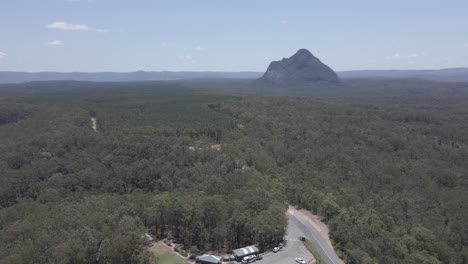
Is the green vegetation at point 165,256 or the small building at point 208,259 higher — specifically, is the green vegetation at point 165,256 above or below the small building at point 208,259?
below

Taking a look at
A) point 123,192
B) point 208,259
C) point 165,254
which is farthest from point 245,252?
point 123,192

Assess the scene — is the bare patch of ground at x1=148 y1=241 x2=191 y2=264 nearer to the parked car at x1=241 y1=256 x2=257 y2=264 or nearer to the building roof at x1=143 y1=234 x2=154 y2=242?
the building roof at x1=143 y1=234 x2=154 y2=242

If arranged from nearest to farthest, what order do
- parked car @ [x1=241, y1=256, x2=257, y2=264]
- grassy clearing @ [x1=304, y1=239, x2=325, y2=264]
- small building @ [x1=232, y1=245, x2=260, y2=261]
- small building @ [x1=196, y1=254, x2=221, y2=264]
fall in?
parked car @ [x1=241, y1=256, x2=257, y2=264]
small building @ [x1=196, y1=254, x2=221, y2=264]
small building @ [x1=232, y1=245, x2=260, y2=261]
grassy clearing @ [x1=304, y1=239, x2=325, y2=264]

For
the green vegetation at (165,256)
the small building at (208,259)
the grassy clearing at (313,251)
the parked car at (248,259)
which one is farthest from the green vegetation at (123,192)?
the small building at (208,259)

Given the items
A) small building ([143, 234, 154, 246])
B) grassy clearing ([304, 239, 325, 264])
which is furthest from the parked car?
small building ([143, 234, 154, 246])

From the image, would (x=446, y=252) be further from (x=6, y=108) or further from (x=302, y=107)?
(x=6, y=108)

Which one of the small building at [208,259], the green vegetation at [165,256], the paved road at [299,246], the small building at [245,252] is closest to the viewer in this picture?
the small building at [208,259]

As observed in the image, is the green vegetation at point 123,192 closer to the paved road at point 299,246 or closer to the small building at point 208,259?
the paved road at point 299,246
